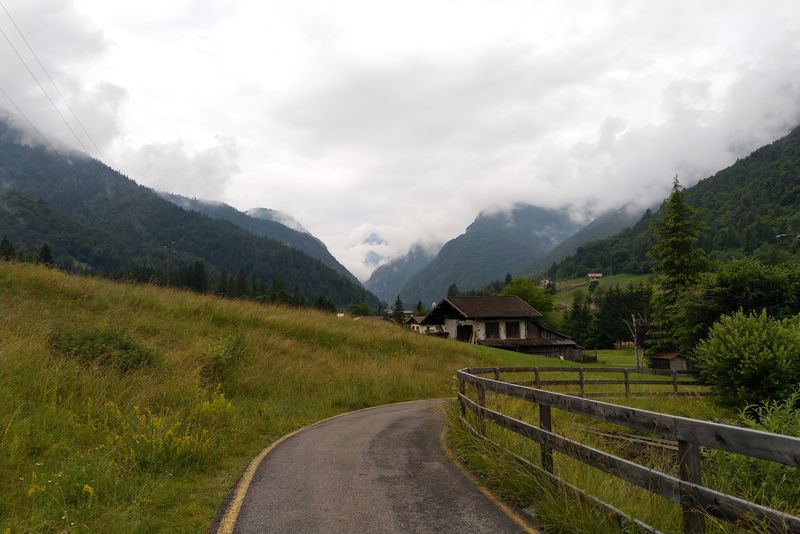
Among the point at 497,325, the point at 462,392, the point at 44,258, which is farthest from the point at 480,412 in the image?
the point at 497,325

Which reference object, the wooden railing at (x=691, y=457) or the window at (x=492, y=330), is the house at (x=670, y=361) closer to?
the window at (x=492, y=330)

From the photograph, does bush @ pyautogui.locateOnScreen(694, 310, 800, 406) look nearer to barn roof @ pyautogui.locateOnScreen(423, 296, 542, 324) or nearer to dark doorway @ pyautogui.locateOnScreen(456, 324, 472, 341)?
barn roof @ pyautogui.locateOnScreen(423, 296, 542, 324)

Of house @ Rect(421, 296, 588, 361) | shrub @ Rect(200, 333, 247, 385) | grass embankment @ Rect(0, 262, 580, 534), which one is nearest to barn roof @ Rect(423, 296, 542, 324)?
house @ Rect(421, 296, 588, 361)

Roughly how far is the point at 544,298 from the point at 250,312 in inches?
4026

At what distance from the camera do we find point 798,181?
18400cm

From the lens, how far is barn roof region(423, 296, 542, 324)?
62.9 m

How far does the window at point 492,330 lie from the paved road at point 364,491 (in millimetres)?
52691

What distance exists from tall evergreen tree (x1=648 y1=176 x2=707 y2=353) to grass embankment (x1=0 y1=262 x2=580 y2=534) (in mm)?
24913

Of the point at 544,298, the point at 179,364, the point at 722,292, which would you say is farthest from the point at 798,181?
the point at 179,364

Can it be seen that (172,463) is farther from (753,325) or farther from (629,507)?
(753,325)

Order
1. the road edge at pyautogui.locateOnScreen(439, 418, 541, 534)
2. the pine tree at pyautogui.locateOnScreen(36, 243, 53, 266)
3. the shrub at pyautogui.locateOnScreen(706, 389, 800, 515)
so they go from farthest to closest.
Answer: the pine tree at pyautogui.locateOnScreen(36, 243, 53, 266) → the shrub at pyautogui.locateOnScreen(706, 389, 800, 515) → the road edge at pyautogui.locateOnScreen(439, 418, 541, 534)

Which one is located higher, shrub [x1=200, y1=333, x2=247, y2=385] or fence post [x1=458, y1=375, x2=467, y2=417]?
shrub [x1=200, y1=333, x2=247, y2=385]

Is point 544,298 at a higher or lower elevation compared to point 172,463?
higher

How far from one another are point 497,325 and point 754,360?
4935 cm
